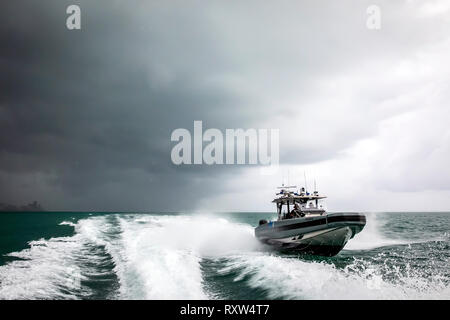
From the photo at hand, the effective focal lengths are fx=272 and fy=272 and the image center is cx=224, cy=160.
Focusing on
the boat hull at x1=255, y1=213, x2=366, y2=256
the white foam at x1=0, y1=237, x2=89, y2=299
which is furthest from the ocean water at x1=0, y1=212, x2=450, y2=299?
the boat hull at x1=255, y1=213, x2=366, y2=256

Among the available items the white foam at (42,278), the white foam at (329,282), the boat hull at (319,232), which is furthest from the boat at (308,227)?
the white foam at (42,278)

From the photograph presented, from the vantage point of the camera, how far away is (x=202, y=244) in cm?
2877

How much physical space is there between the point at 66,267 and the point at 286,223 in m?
17.3

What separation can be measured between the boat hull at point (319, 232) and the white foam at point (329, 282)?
8.14 ft

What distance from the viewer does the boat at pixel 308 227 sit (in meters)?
21.1

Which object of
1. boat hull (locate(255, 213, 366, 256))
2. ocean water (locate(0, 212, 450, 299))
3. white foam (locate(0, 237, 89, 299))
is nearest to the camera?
ocean water (locate(0, 212, 450, 299))

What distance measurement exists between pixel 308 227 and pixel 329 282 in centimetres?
899

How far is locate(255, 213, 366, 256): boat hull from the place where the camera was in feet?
68.9

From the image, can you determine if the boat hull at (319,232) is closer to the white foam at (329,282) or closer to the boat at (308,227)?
the boat at (308,227)

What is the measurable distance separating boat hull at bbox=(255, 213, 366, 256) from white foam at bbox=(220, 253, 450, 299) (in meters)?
2.48

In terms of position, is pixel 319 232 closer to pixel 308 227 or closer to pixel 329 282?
pixel 308 227

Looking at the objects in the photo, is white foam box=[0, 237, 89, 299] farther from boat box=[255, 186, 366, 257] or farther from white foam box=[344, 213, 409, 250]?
white foam box=[344, 213, 409, 250]
